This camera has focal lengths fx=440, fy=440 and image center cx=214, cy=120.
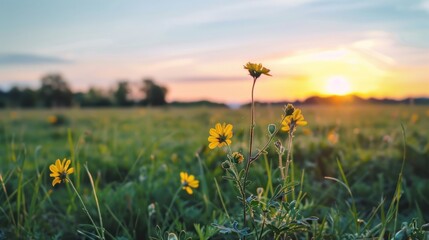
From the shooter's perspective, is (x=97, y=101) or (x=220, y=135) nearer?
(x=220, y=135)

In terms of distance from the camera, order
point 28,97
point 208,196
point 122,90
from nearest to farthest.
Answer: point 208,196 → point 122,90 → point 28,97

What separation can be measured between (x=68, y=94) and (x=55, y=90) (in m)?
3.48

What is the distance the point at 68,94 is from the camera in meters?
74.8

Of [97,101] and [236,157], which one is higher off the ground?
[97,101]

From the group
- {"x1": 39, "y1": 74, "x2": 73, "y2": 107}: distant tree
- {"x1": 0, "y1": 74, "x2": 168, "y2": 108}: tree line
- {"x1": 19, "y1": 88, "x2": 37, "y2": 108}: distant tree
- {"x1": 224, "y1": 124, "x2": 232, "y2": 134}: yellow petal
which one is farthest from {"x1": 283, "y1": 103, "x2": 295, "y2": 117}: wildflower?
{"x1": 39, "y1": 74, "x2": 73, "y2": 107}: distant tree

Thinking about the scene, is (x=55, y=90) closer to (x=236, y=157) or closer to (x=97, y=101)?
(x=97, y=101)

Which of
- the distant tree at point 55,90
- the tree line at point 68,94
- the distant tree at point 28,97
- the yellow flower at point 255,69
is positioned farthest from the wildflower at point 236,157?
the distant tree at point 55,90

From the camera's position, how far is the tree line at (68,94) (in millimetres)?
48000

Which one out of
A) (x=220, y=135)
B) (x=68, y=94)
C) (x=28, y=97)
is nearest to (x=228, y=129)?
(x=220, y=135)

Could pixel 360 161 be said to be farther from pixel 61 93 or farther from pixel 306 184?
pixel 61 93

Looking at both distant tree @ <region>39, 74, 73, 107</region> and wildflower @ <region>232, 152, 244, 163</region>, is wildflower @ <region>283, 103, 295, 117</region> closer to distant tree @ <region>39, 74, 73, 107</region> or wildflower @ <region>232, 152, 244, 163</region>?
wildflower @ <region>232, 152, 244, 163</region>

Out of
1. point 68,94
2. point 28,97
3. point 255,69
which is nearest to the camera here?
point 255,69

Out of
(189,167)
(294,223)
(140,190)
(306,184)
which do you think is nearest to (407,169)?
(306,184)

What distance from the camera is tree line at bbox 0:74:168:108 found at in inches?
1890
